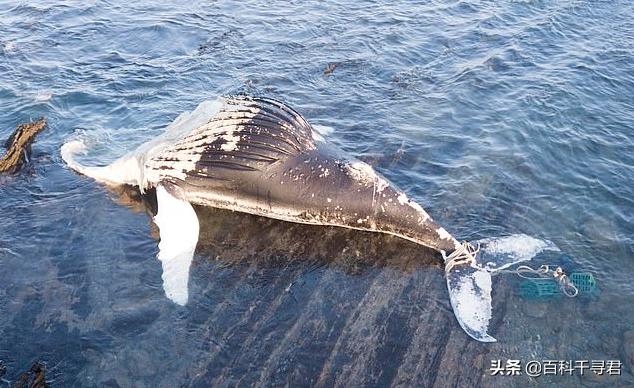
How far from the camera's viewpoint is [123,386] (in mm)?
6699

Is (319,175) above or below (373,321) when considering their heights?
above

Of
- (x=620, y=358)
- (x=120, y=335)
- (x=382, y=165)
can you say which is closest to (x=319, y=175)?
(x=382, y=165)

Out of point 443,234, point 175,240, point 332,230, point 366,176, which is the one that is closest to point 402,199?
point 366,176

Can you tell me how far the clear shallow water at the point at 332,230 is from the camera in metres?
7.14

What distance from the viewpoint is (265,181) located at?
894cm

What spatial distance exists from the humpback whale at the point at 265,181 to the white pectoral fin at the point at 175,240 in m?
0.01

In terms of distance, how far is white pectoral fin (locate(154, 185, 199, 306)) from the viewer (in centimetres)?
789

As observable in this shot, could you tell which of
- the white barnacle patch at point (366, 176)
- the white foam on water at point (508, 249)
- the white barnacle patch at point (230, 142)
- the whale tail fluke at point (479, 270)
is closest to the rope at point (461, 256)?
the whale tail fluke at point (479, 270)

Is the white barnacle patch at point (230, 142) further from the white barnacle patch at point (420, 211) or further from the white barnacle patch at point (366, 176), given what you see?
the white barnacle patch at point (420, 211)

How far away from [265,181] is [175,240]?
158 cm

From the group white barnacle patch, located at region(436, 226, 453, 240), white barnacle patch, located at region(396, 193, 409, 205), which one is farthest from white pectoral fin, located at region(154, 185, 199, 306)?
white barnacle patch, located at region(436, 226, 453, 240)

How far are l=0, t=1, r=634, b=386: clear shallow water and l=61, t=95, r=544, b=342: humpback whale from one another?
11.9 inches

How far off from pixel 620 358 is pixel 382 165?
4.89 m

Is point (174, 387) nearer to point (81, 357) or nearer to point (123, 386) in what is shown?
point (123, 386)
